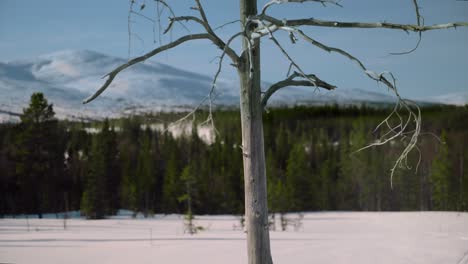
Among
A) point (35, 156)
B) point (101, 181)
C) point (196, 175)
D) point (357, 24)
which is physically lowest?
point (101, 181)

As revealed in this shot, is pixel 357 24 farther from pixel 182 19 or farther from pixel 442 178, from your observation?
pixel 442 178

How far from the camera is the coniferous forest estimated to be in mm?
29719

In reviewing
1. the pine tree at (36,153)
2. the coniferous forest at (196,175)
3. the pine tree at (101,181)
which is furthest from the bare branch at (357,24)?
the pine tree at (101,181)

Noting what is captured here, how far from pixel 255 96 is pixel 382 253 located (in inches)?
213

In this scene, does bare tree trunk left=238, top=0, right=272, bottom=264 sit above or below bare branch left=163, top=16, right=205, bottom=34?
below

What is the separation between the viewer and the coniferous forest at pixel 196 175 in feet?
97.5

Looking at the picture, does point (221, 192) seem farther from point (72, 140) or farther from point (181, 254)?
point (181, 254)

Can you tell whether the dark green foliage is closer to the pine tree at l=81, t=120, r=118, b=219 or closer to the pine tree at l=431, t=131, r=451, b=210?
the pine tree at l=81, t=120, r=118, b=219

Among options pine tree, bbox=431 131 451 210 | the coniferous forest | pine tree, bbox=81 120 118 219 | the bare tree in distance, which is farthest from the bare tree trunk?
pine tree, bbox=431 131 451 210

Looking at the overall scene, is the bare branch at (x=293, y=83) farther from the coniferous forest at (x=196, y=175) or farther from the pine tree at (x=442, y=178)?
the pine tree at (x=442, y=178)

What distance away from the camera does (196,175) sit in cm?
3803

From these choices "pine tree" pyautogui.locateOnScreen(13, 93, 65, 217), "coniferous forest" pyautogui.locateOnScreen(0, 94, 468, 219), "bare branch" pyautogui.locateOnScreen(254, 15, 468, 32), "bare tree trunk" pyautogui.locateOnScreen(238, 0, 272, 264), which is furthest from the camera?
"coniferous forest" pyautogui.locateOnScreen(0, 94, 468, 219)

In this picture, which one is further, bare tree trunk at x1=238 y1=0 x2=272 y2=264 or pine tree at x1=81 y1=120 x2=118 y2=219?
pine tree at x1=81 y1=120 x2=118 y2=219

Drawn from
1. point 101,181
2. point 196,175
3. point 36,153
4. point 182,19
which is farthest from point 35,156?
point 182,19
